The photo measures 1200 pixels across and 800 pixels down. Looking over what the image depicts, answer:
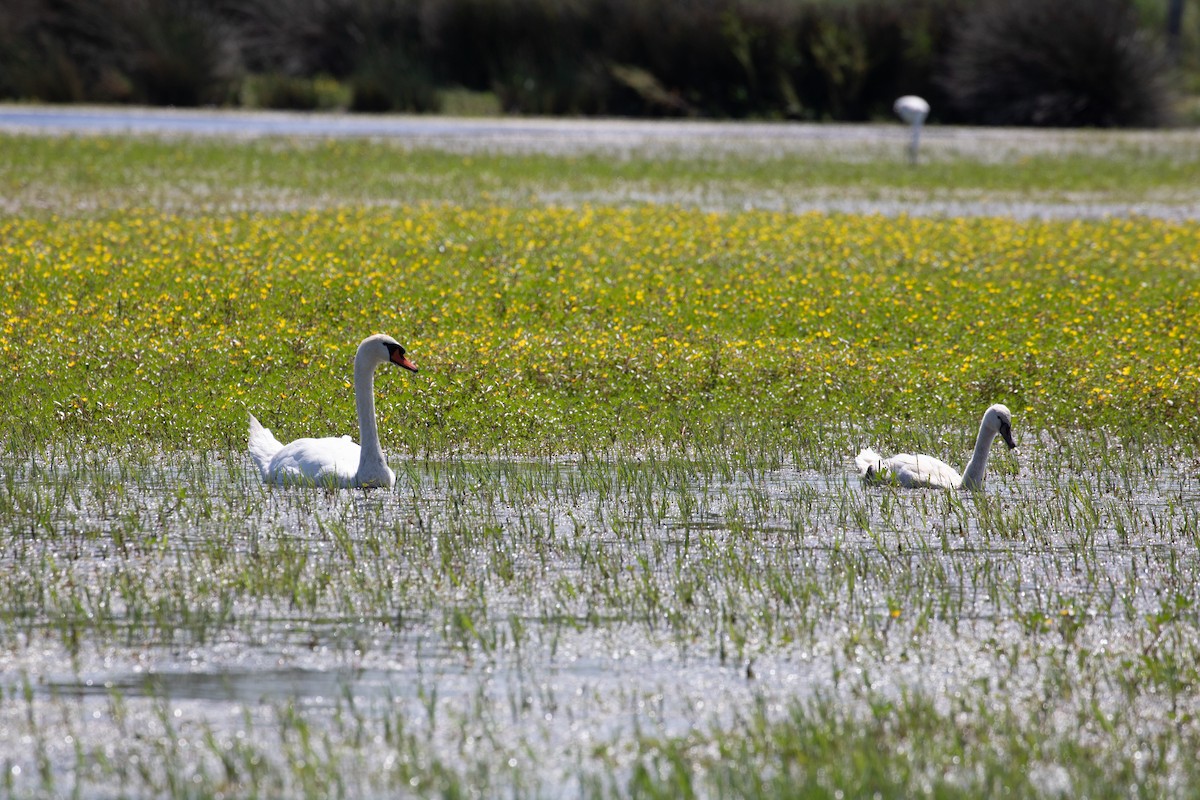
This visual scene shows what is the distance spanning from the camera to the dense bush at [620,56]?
139 ft

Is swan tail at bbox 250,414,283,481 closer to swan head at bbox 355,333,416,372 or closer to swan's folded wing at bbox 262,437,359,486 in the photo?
swan's folded wing at bbox 262,437,359,486

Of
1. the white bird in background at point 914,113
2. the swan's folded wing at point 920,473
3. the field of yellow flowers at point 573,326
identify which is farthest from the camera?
the white bird in background at point 914,113

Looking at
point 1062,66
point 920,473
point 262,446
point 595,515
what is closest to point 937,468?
point 920,473

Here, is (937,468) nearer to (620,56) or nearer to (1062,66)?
(1062,66)

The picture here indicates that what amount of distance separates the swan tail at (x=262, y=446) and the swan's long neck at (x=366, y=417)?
61 cm

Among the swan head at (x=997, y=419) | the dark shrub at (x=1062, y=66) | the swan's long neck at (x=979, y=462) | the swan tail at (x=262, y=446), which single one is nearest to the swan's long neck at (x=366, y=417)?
the swan tail at (x=262, y=446)

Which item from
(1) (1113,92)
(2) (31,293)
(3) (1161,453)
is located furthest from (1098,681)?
(1) (1113,92)

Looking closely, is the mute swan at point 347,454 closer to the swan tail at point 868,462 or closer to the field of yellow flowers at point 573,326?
the field of yellow flowers at point 573,326

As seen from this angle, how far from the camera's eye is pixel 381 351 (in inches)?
395

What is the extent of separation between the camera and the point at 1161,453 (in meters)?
10.8

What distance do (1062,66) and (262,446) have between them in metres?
36.1

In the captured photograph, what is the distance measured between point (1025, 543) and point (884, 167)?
22.8 metres

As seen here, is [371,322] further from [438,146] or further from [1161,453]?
[438,146]

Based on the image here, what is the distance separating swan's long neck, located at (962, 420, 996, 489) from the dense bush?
3414cm
